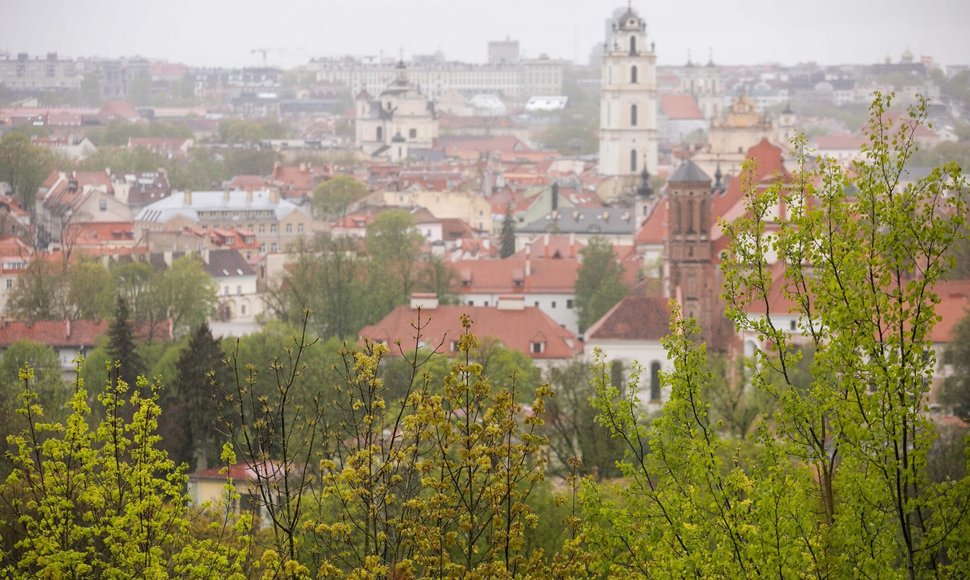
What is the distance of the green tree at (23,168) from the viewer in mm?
80688

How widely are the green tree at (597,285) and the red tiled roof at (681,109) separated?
98917 mm

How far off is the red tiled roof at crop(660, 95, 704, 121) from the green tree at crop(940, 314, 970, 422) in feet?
377

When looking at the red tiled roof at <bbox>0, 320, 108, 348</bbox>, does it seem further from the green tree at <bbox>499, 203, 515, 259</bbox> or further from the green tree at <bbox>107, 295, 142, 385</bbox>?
the green tree at <bbox>499, 203, 515, 259</bbox>

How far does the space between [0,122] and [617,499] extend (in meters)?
81.6

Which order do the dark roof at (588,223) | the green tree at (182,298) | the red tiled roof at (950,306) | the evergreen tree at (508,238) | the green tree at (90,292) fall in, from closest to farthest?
1. the red tiled roof at (950,306)
2. the green tree at (182,298)
3. the green tree at (90,292)
4. the evergreen tree at (508,238)
5. the dark roof at (588,223)

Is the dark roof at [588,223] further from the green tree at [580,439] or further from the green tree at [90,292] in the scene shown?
the green tree at [580,439]

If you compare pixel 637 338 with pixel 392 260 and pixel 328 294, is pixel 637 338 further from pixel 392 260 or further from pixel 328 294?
pixel 392 260

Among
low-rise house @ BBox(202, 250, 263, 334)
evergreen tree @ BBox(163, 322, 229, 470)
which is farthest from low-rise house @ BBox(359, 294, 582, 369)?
low-rise house @ BBox(202, 250, 263, 334)

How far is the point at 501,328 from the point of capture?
42.5 meters

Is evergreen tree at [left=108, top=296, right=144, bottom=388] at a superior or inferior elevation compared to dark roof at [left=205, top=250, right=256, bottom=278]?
inferior

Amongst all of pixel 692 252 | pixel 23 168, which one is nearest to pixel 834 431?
pixel 692 252

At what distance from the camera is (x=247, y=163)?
110 m

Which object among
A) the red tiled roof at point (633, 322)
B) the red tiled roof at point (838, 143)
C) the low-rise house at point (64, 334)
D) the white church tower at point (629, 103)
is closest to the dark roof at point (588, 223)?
the white church tower at point (629, 103)

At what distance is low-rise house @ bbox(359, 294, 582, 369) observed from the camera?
136ft
